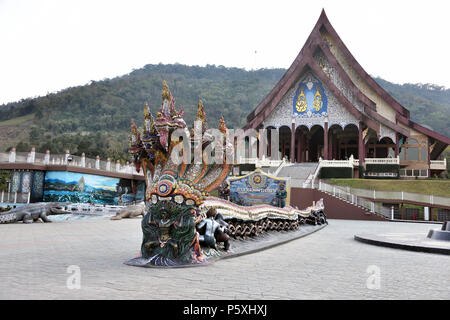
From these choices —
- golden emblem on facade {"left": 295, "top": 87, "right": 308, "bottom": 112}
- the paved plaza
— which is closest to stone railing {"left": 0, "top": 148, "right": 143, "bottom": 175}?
the paved plaza

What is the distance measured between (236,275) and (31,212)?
568 inches

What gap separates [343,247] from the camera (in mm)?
9719

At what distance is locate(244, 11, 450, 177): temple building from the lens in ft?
89.9

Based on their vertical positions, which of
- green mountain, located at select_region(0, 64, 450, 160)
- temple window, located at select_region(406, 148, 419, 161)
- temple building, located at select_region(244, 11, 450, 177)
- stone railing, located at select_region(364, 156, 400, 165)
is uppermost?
green mountain, located at select_region(0, 64, 450, 160)

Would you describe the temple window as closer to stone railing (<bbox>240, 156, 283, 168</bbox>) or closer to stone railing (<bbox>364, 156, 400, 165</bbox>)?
stone railing (<bbox>364, 156, 400, 165</bbox>)

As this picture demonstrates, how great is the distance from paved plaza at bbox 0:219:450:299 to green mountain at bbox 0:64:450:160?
42377mm

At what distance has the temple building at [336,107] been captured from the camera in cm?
2739

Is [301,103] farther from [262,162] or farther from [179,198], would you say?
[179,198]

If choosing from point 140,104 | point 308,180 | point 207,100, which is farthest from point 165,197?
point 207,100

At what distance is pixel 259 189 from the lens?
1834 cm

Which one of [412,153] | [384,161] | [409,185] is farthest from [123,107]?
[409,185]

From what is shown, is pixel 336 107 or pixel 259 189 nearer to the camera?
pixel 259 189

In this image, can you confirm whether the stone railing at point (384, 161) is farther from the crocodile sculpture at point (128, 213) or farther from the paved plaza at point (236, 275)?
the paved plaza at point (236, 275)

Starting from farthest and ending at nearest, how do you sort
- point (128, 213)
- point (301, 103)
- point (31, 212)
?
point (301, 103) < point (128, 213) < point (31, 212)
